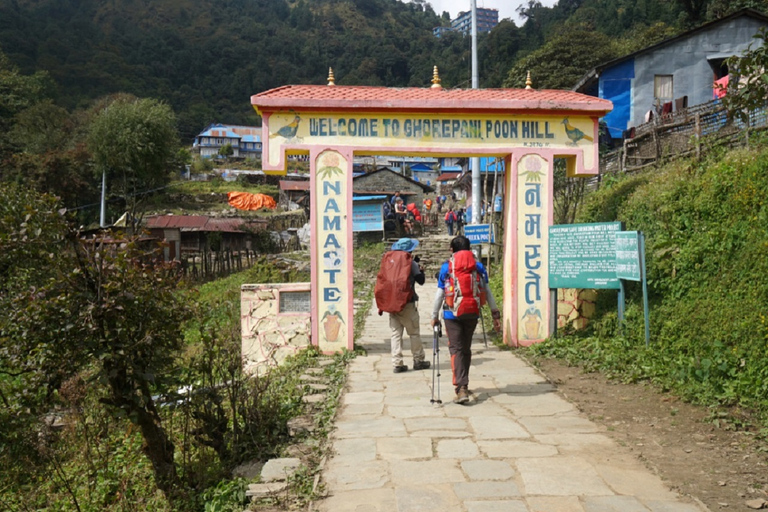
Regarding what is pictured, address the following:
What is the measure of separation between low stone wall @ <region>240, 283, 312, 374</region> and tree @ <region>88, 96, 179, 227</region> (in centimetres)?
2955

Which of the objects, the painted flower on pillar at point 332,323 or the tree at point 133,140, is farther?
the tree at point 133,140

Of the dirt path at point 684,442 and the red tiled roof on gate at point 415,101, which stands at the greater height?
the red tiled roof on gate at point 415,101

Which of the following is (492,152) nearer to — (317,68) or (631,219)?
(631,219)

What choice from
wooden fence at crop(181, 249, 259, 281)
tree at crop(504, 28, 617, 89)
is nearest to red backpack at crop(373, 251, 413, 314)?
wooden fence at crop(181, 249, 259, 281)

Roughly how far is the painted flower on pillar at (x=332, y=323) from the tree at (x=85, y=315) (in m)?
3.80

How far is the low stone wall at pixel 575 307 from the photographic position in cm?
987

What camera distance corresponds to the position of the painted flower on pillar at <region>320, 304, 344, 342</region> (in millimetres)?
9617

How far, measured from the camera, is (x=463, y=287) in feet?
22.9

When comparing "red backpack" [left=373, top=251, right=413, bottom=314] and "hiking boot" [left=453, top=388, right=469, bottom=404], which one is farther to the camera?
"red backpack" [left=373, top=251, right=413, bottom=314]

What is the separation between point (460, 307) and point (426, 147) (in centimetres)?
361

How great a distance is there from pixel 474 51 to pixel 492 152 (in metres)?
10.4

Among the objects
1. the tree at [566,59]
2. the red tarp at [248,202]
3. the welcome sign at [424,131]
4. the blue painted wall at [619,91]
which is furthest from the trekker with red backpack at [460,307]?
the red tarp at [248,202]

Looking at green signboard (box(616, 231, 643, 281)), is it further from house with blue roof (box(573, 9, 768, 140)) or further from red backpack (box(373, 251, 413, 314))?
house with blue roof (box(573, 9, 768, 140))

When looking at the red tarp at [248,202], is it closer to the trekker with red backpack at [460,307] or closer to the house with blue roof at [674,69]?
the house with blue roof at [674,69]
